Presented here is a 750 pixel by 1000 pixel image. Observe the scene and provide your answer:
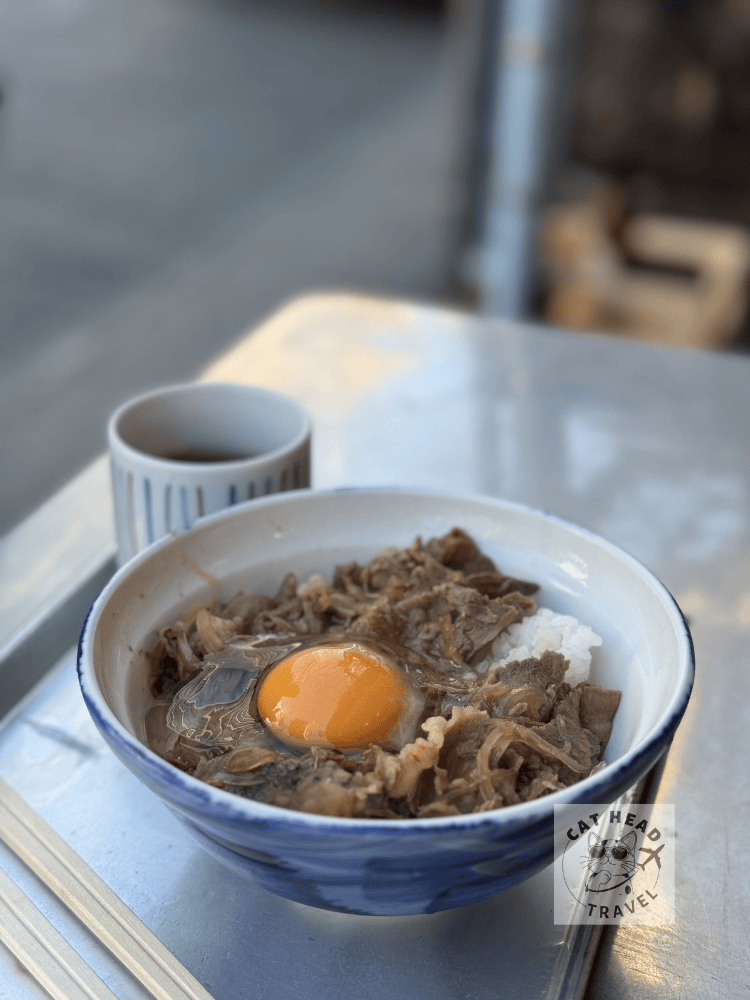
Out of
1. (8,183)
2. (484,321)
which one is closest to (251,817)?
(484,321)

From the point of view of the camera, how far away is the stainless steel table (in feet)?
2.62

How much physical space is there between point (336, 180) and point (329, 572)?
607 cm

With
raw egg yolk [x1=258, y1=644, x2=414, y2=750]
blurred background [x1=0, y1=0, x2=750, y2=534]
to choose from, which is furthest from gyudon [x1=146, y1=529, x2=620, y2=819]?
blurred background [x1=0, y1=0, x2=750, y2=534]

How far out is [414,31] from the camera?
374 inches

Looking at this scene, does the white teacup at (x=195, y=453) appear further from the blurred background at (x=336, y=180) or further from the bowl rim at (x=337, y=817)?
the blurred background at (x=336, y=180)

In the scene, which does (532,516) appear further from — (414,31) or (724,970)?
(414,31)

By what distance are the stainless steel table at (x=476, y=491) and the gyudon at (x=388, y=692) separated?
0.15 metres

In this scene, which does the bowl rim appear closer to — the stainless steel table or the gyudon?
the gyudon

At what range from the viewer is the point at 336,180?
6.66 meters

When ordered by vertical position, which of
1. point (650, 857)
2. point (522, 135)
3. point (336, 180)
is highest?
point (522, 135)

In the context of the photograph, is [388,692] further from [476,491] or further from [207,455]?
[476,491]

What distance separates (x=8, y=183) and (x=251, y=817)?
19.7ft

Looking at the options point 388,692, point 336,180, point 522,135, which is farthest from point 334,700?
point 336,180

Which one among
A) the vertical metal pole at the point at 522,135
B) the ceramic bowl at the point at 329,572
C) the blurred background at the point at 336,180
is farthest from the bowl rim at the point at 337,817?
the vertical metal pole at the point at 522,135
